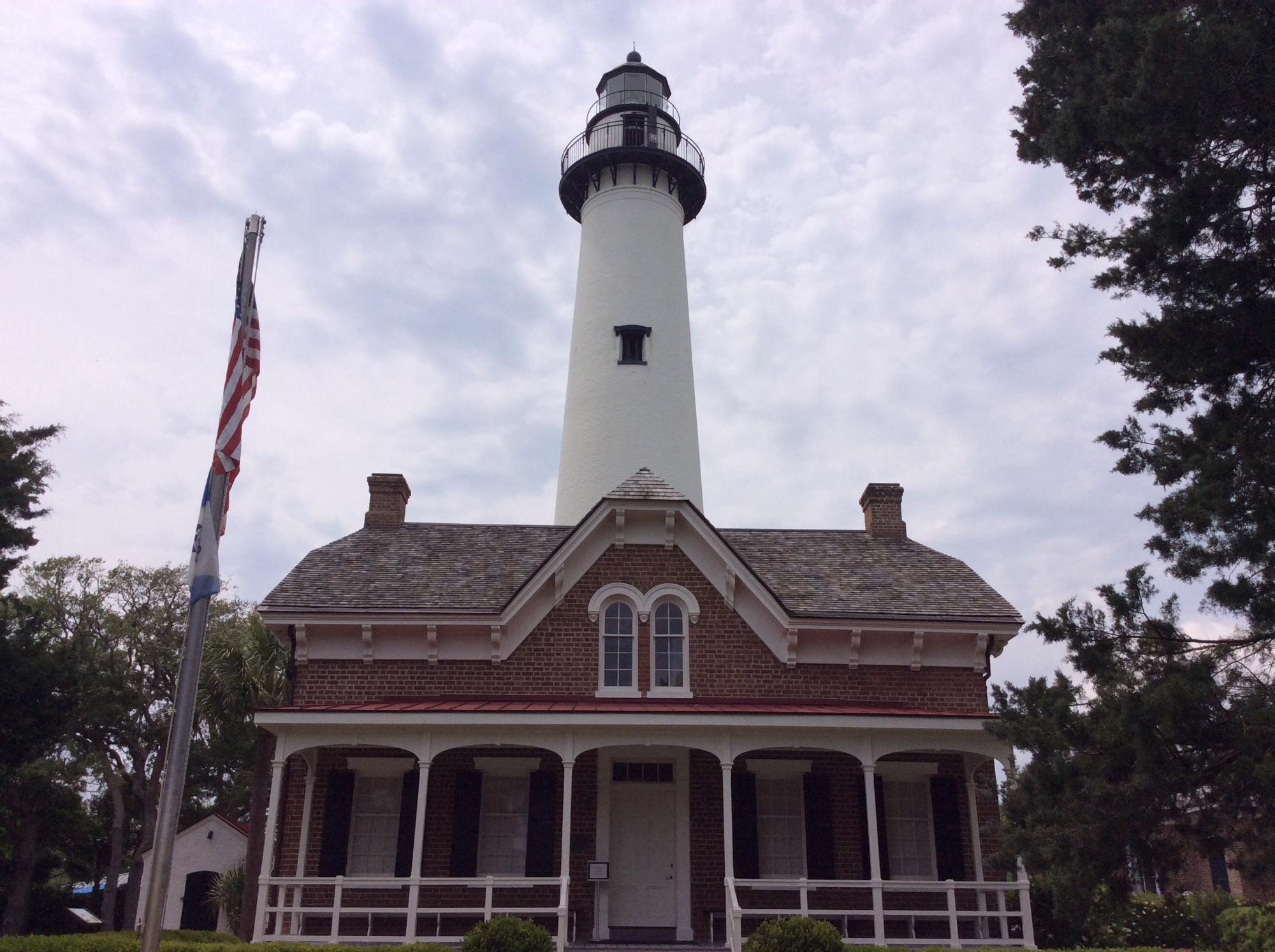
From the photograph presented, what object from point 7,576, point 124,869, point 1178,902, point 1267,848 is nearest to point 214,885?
point 7,576

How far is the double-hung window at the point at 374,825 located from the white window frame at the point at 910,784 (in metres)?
7.51

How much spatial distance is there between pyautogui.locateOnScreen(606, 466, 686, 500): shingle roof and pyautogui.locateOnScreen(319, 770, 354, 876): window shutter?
6.04 metres

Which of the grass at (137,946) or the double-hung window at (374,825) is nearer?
the grass at (137,946)

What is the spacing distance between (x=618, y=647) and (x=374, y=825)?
183 inches

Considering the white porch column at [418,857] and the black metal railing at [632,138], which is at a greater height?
the black metal railing at [632,138]

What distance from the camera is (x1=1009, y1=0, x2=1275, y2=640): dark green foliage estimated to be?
8.84 meters

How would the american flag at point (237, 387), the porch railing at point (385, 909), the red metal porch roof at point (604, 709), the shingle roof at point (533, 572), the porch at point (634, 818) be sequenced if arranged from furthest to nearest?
the shingle roof at point (533, 572)
the porch at point (634, 818)
the red metal porch roof at point (604, 709)
the porch railing at point (385, 909)
the american flag at point (237, 387)

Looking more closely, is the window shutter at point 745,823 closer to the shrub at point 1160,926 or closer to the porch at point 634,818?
the porch at point 634,818

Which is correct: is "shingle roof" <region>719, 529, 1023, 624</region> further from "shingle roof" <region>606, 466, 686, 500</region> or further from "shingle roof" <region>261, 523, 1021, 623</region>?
"shingle roof" <region>606, 466, 686, 500</region>

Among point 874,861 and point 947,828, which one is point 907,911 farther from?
point 947,828

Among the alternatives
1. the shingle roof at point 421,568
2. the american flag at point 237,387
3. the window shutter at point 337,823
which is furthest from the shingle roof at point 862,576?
the american flag at point 237,387

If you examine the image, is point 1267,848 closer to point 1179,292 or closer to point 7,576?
point 1179,292

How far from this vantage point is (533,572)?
631 inches

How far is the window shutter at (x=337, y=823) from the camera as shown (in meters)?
14.8
